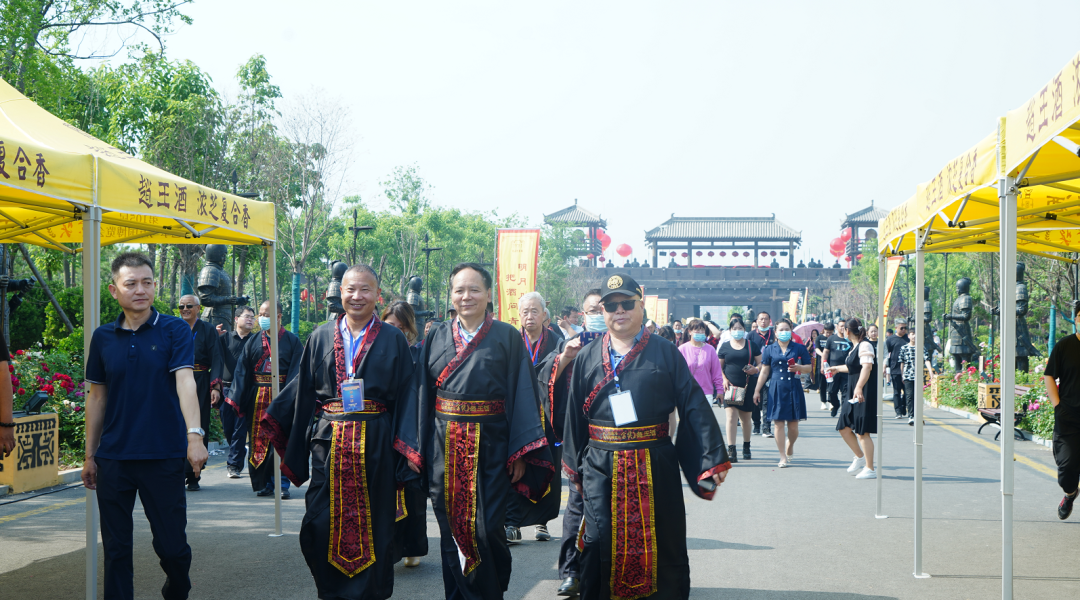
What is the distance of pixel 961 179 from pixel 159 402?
4354 millimetres

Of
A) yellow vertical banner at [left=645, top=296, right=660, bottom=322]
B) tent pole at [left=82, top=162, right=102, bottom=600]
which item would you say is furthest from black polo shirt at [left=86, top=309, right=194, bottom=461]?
yellow vertical banner at [left=645, top=296, right=660, bottom=322]

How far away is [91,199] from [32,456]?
459cm

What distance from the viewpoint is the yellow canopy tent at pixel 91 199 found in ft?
14.7

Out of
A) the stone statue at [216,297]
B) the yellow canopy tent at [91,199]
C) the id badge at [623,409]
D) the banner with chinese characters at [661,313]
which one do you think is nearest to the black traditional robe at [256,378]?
the yellow canopy tent at [91,199]

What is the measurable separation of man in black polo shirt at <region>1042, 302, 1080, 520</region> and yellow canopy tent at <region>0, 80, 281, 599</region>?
234 inches

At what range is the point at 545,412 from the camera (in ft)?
19.5

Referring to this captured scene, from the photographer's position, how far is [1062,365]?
22.1ft

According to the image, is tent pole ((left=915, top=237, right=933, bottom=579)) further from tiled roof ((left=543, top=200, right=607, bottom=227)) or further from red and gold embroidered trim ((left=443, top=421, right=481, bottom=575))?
tiled roof ((left=543, top=200, right=607, bottom=227))

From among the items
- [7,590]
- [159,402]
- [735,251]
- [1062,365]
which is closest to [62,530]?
[7,590]

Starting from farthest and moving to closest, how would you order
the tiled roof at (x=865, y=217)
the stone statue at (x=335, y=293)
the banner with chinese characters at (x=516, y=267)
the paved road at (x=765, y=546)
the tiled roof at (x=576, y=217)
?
1. the tiled roof at (x=576, y=217)
2. the tiled roof at (x=865, y=217)
3. the banner with chinese characters at (x=516, y=267)
4. the stone statue at (x=335, y=293)
5. the paved road at (x=765, y=546)

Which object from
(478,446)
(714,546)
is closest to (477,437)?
(478,446)

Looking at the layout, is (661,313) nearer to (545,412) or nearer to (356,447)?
(545,412)

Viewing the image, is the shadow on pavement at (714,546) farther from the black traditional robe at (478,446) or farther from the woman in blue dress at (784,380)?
the woman in blue dress at (784,380)

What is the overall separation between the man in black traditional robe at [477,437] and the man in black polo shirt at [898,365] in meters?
12.2
